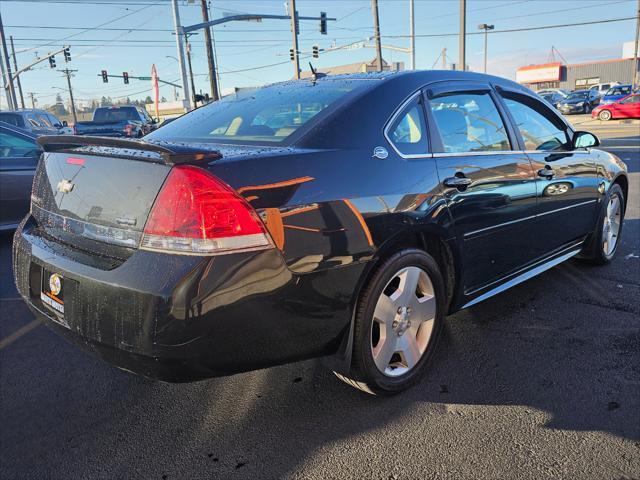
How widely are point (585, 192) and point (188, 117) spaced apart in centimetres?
304

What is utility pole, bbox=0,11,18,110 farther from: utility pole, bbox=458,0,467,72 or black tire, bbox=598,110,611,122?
black tire, bbox=598,110,611,122

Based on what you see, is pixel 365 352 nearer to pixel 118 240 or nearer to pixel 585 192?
pixel 118 240

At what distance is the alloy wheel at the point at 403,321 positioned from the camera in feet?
8.35

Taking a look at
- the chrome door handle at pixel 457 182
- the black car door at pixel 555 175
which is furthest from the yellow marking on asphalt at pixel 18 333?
the black car door at pixel 555 175

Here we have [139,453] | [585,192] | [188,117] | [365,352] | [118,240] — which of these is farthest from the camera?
[585,192]

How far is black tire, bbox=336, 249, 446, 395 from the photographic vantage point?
2373 millimetres

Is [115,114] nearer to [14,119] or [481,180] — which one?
[14,119]

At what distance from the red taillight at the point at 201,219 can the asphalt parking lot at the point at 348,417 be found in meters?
0.94

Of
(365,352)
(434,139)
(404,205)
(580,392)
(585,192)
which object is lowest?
(580,392)

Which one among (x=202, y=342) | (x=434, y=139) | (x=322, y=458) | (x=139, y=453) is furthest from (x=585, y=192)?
(x=139, y=453)

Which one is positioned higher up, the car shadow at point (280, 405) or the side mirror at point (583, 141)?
the side mirror at point (583, 141)

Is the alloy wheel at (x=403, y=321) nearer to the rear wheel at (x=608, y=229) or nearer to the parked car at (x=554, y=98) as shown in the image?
the rear wheel at (x=608, y=229)

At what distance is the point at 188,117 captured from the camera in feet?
10.8

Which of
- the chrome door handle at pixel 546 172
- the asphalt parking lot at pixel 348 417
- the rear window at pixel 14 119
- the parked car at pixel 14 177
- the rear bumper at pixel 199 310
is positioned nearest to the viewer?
the rear bumper at pixel 199 310
